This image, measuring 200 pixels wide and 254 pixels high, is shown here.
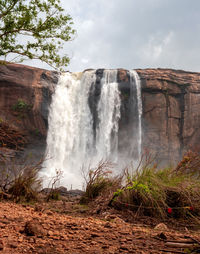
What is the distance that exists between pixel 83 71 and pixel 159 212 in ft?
71.5

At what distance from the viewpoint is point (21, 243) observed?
2.13m

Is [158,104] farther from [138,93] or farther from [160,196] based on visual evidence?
[160,196]

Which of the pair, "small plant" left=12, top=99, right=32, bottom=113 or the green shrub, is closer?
the green shrub

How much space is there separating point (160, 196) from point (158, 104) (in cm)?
2068

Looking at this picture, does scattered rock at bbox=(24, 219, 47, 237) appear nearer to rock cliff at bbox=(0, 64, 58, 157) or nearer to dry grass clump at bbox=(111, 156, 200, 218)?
dry grass clump at bbox=(111, 156, 200, 218)

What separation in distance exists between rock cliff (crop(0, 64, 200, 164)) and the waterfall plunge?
2.41ft

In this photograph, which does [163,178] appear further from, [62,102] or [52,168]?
[62,102]

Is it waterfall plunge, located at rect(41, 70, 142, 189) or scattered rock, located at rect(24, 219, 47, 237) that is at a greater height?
waterfall plunge, located at rect(41, 70, 142, 189)

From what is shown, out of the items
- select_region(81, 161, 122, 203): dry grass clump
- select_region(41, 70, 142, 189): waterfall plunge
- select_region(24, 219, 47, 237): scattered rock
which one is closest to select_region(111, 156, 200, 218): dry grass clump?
select_region(81, 161, 122, 203): dry grass clump

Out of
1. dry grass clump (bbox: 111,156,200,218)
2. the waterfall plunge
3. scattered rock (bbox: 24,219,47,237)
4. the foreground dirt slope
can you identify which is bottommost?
the foreground dirt slope

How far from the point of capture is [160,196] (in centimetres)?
387

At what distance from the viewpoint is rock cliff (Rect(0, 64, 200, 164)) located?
2164 centimetres

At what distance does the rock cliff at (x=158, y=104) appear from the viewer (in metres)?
21.6

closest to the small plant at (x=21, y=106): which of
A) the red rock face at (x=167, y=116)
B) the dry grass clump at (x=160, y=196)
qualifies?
the red rock face at (x=167, y=116)
